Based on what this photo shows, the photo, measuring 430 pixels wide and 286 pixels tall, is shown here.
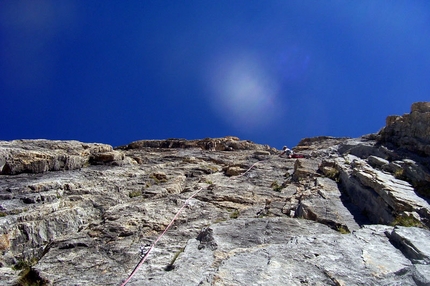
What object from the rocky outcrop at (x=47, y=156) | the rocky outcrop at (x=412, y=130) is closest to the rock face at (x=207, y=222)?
the rocky outcrop at (x=47, y=156)

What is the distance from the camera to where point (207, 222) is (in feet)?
31.4

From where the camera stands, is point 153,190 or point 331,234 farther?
point 153,190

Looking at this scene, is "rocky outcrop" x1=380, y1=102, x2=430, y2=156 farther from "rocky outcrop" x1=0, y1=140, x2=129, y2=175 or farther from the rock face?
"rocky outcrop" x1=0, y1=140, x2=129, y2=175

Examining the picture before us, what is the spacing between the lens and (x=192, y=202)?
11430mm

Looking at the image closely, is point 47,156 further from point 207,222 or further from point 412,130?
point 412,130

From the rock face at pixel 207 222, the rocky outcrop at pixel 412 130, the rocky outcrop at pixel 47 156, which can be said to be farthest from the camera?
→ the rocky outcrop at pixel 412 130

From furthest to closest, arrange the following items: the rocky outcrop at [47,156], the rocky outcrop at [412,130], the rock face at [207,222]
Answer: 1. the rocky outcrop at [412,130]
2. the rocky outcrop at [47,156]
3. the rock face at [207,222]

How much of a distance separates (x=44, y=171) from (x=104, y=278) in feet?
33.8

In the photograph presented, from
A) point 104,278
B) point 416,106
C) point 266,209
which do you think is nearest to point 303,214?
point 266,209

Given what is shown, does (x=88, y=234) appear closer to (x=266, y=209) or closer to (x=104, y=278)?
(x=104, y=278)

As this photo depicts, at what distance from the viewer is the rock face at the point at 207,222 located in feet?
20.0

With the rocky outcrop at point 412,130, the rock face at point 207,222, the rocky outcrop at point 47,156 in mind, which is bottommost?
the rock face at point 207,222

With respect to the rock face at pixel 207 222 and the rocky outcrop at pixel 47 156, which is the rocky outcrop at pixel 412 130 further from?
the rocky outcrop at pixel 47 156

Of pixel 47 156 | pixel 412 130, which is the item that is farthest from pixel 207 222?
pixel 412 130
